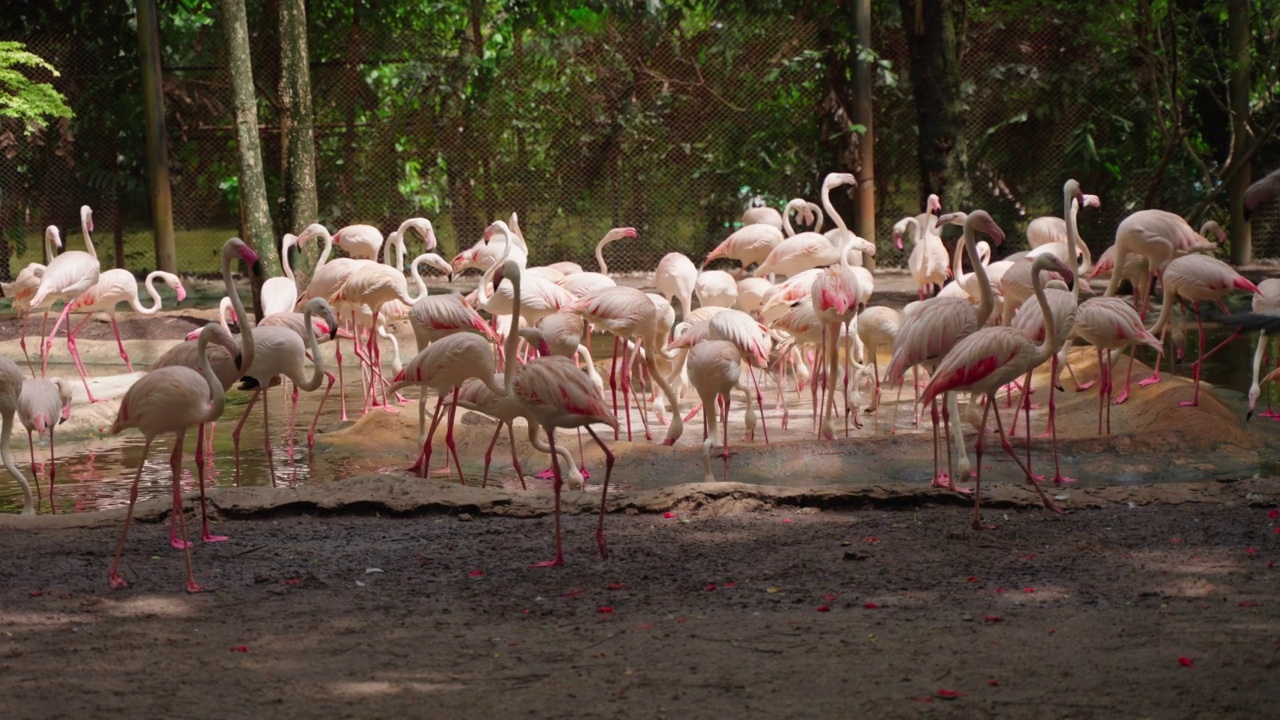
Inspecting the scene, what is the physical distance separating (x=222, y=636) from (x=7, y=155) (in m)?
11.8

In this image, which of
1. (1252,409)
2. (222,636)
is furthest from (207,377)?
(1252,409)

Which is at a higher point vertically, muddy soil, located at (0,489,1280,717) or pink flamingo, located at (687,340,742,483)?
pink flamingo, located at (687,340,742,483)

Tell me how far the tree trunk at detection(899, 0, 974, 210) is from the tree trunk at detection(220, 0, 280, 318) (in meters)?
5.89

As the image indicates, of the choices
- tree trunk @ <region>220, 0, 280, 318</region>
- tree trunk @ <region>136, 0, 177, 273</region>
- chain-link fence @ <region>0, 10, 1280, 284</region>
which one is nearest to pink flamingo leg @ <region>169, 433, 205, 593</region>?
tree trunk @ <region>220, 0, 280, 318</region>

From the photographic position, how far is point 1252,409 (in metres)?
6.69

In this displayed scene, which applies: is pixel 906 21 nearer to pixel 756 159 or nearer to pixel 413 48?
pixel 756 159

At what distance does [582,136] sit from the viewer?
1368cm

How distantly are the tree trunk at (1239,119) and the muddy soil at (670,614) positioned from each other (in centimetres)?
760

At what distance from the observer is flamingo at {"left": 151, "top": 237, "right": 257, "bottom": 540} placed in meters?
4.52

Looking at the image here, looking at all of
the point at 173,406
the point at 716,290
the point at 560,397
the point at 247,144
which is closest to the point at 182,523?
the point at 173,406

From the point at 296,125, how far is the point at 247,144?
49 centimetres

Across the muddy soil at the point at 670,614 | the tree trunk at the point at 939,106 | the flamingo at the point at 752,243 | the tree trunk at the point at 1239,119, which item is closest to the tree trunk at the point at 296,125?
the flamingo at the point at 752,243

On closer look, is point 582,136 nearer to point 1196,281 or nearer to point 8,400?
point 1196,281

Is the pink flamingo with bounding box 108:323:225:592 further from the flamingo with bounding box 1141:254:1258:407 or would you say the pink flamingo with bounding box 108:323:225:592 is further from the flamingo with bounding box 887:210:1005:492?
the flamingo with bounding box 1141:254:1258:407
